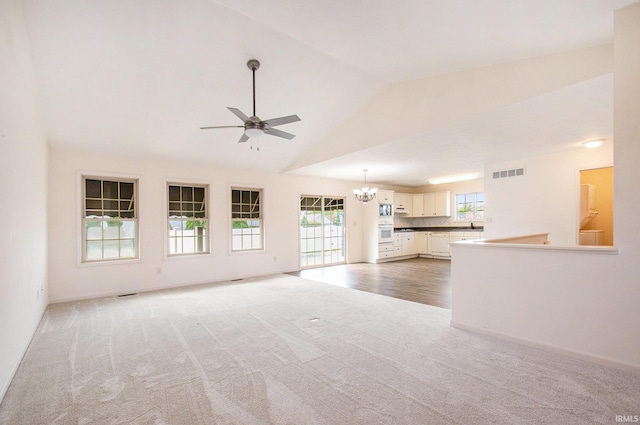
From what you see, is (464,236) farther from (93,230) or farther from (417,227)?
(93,230)

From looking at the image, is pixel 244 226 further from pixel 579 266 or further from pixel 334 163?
pixel 579 266

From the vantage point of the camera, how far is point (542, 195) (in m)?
5.62

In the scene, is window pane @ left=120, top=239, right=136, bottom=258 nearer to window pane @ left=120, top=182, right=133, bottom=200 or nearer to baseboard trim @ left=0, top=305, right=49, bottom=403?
window pane @ left=120, top=182, right=133, bottom=200

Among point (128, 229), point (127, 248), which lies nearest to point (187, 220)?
point (128, 229)

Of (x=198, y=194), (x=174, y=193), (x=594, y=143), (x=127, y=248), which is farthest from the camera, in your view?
(x=198, y=194)

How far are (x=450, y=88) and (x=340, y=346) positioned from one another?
11.3 feet

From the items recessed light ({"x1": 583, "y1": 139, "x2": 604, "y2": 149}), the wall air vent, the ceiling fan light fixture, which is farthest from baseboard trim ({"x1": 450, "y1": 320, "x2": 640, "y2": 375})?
the wall air vent

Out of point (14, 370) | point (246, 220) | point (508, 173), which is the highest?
point (508, 173)

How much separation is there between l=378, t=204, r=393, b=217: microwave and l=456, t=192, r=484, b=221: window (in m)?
2.35

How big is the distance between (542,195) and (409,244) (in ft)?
15.4

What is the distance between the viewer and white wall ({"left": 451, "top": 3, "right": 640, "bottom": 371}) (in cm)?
245

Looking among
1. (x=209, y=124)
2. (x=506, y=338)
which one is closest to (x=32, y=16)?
(x=209, y=124)

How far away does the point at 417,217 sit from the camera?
1057 cm

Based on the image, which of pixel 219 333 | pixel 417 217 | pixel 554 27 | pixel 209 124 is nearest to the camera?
pixel 554 27
